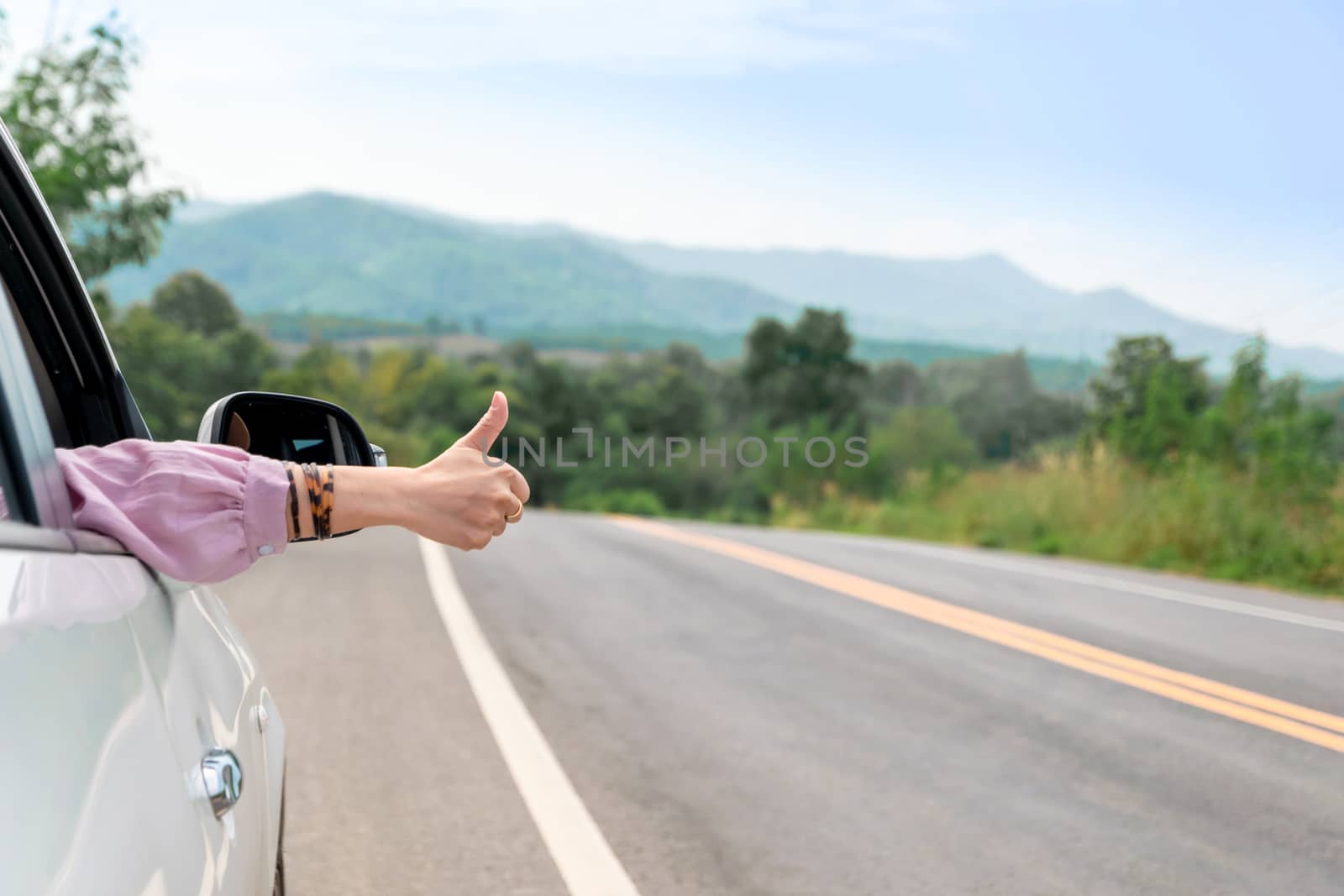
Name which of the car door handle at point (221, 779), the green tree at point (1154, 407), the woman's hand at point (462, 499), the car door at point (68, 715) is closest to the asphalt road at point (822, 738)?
the car door handle at point (221, 779)

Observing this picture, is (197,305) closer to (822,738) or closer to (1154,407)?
(822,738)

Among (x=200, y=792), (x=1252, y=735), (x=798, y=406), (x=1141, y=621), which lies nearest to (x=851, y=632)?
(x=1141, y=621)

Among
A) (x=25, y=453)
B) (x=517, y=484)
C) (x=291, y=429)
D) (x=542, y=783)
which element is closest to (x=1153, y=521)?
(x=542, y=783)

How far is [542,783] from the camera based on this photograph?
4754mm

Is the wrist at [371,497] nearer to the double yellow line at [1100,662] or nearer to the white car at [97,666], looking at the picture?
the white car at [97,666]

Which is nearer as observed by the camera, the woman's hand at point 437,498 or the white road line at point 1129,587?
the woman's hand at point 437,498

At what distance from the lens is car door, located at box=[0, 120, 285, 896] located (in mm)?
1446

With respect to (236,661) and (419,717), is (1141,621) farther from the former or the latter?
(236,661)

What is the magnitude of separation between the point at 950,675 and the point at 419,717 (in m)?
2.88

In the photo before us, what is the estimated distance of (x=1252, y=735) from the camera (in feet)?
18.2

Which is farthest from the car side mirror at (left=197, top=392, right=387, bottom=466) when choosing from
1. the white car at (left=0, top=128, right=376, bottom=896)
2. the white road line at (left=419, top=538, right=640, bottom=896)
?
the white road line at (left=419, top=538, right=640, bottom=896)

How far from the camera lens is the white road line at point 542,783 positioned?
3758 millimetres

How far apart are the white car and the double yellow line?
4829 mm

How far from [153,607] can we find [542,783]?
3.33 metres
